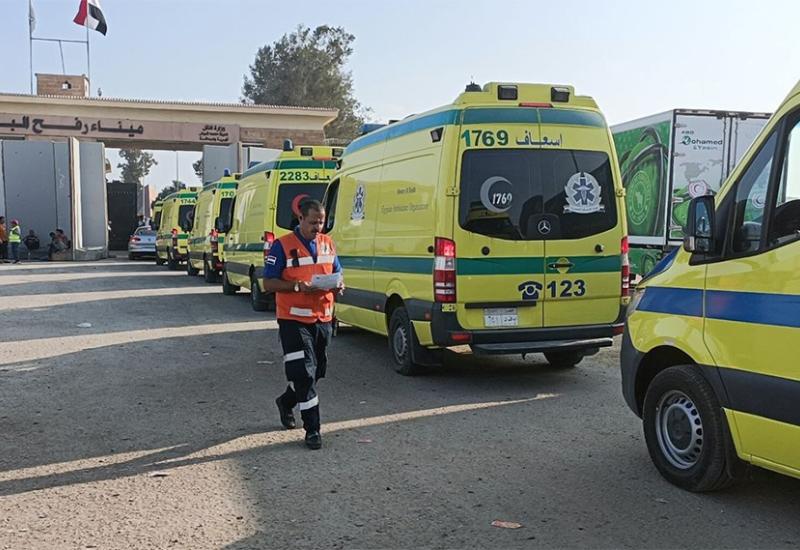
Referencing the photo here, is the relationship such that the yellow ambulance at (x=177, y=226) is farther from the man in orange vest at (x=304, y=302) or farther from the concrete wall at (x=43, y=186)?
the man in orange vest at (x=304, y=302)

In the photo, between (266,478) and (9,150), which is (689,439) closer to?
(266,478)

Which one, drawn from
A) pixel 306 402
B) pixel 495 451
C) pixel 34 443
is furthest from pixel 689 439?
pixel 34 443

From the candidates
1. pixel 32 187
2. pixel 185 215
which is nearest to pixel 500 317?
pixel 185 215

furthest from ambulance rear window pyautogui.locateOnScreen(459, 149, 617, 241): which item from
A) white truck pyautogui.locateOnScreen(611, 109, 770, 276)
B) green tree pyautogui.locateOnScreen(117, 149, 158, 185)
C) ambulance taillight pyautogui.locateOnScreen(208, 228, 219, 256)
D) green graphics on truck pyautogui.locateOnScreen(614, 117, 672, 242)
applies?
green tree pyautogui.locateOnScreen(117, 149, 158, 185)

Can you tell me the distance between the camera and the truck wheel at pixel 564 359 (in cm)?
834

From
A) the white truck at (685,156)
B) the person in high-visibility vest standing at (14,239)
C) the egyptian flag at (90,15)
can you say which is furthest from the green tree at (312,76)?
the white truck at (685,156)

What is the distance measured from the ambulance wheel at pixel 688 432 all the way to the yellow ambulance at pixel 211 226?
44.5 ft

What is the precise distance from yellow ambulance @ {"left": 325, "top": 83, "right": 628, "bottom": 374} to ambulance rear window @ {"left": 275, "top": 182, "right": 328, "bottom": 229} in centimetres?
550

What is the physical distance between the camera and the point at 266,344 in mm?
10086

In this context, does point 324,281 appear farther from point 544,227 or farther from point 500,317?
point 544,227

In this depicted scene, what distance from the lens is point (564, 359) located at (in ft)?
27.6

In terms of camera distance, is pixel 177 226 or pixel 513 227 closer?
pixel 513 227

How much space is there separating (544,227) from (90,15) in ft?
150

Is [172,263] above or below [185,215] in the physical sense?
below
